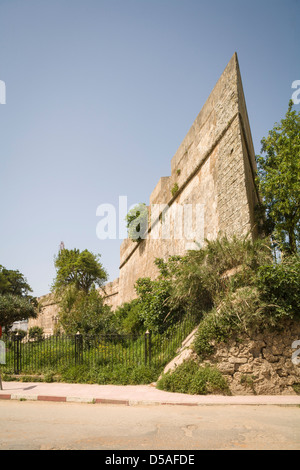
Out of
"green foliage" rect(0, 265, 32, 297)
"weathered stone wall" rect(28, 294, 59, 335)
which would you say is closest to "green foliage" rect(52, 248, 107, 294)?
"weathered stone wall" rect(28, 294, 59, 335)

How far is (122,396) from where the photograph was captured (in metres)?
6.86

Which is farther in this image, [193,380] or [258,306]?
[258,306]

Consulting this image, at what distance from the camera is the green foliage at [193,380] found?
6.80m

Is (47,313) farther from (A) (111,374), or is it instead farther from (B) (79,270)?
(A) (111,374)

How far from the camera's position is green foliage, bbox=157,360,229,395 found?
680 cm

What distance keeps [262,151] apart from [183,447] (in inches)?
372

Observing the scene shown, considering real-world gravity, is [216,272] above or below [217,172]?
below

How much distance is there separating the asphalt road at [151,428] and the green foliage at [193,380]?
0.86 m

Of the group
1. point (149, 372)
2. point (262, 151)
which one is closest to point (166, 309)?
point (149, 372)

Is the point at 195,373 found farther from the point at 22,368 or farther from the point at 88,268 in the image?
the point at 88,268

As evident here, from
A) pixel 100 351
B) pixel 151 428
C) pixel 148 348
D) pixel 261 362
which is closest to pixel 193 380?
pixel 261 362

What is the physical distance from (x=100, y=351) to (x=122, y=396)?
10.1 ft

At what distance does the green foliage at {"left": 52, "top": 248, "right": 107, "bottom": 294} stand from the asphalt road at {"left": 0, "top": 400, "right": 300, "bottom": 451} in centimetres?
2646

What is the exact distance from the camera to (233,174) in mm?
9727
